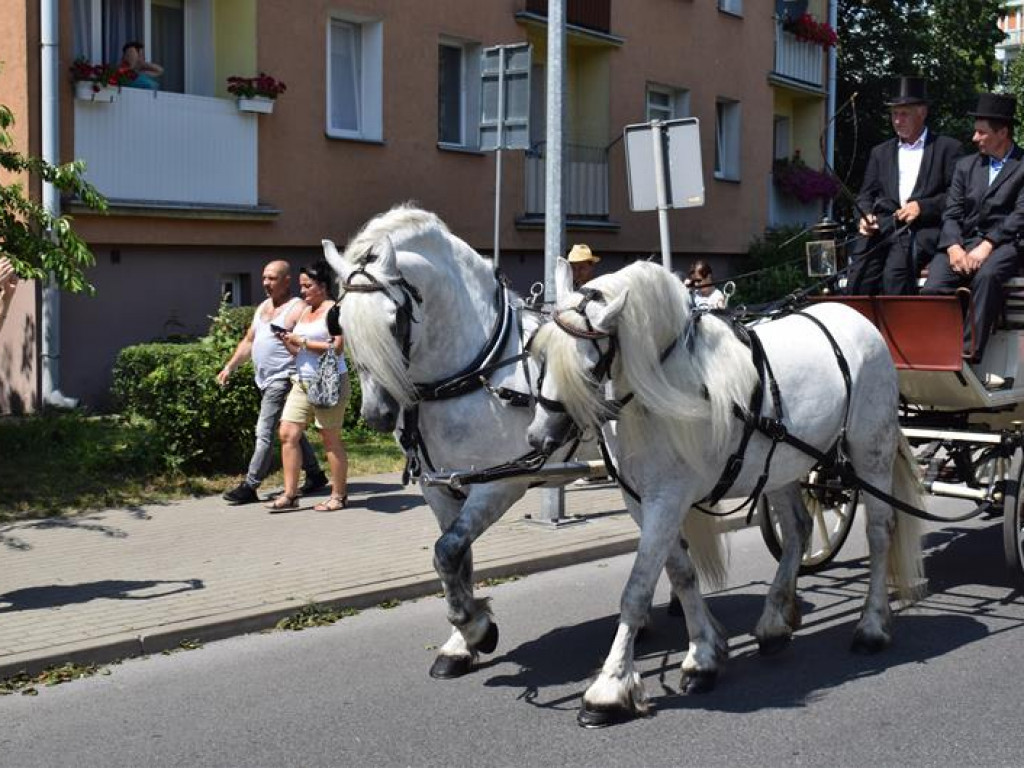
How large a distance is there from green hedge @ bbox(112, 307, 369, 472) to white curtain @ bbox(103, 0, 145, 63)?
452cm

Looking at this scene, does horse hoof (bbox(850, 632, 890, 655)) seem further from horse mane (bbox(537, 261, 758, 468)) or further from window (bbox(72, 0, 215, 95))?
window (bbox(72, 0, 215, 95))

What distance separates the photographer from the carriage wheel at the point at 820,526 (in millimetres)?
8172

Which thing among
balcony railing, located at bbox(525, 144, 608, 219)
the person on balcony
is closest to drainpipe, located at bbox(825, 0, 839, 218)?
balcony railing, located at bbox(525, 144, 608, 219)

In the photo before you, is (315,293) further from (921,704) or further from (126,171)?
(921,704)

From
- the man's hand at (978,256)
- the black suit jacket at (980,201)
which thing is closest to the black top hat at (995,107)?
the black suit jacket at (980,201)

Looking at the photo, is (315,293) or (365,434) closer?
(315,293)

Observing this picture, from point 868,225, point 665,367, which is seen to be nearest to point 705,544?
point 665,367

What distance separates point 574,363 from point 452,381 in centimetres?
107

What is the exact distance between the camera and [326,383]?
10055 millimetres

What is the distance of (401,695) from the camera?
6078 millimetres

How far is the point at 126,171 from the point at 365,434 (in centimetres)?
374

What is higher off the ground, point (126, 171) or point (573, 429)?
point (126, 171)

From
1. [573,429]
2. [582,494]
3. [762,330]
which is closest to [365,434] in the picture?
[582,494]

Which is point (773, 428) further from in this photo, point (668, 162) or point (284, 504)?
point (284, 504)
